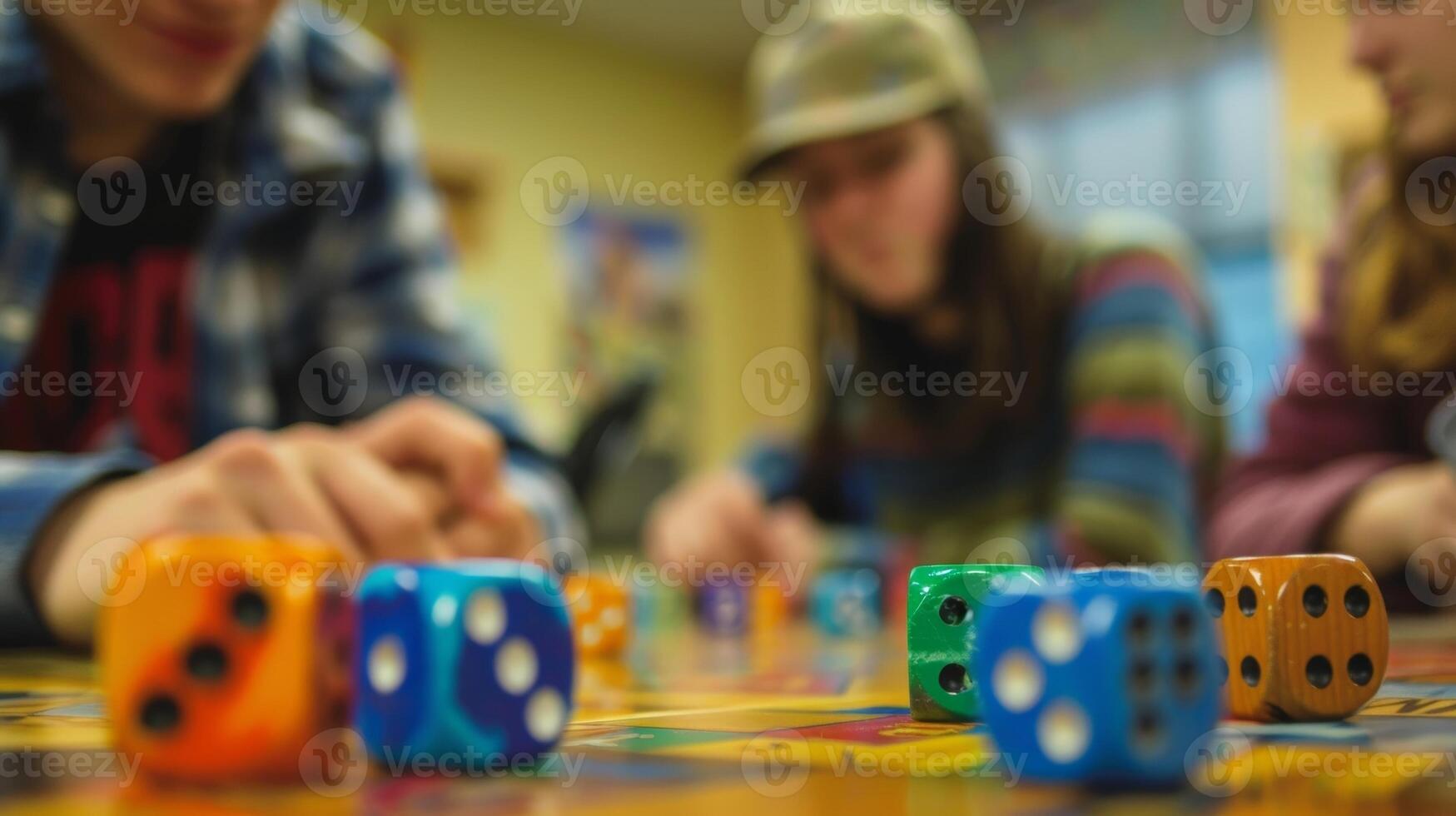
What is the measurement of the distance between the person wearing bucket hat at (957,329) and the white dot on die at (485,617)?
135 cm

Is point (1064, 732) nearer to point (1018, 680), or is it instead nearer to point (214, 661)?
point (1018, 680)

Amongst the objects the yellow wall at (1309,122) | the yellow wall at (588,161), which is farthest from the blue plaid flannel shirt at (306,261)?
the yellow wall at (588,161)

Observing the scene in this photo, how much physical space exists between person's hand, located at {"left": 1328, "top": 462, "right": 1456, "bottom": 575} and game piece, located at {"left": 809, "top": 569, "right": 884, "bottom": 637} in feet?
1.76

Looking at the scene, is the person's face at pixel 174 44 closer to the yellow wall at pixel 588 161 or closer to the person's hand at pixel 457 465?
the person's hand at pixel 457 465

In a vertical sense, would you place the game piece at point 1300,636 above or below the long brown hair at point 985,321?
below

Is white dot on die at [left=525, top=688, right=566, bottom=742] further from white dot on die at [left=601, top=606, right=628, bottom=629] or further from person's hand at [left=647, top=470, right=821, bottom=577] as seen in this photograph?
person's hand at [left=647, top=470, right=821, bottom=577]

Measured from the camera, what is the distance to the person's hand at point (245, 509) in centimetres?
77

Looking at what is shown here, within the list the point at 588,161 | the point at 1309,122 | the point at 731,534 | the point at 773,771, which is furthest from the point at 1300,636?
the point at 588,161

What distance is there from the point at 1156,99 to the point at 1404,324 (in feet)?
11.1

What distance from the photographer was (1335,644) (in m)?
0.55

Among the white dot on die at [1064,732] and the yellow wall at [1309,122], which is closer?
the white dot on die at [1064,732]

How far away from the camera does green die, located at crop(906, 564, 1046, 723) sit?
0.57 meters

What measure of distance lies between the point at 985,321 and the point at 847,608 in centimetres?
64

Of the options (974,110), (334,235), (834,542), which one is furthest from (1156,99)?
(334,235)
